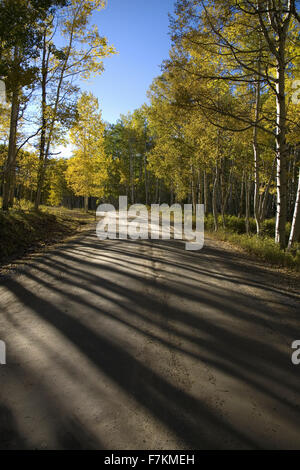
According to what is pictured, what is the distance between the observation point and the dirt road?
88.7 inches

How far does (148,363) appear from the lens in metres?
3.13

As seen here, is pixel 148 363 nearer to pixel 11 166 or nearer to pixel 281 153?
pixel 281 153

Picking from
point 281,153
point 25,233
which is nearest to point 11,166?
point 25,233

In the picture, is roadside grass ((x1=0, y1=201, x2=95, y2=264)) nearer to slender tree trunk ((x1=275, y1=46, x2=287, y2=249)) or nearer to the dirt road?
the dirt road

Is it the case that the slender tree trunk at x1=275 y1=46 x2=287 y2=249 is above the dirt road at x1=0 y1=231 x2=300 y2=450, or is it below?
above

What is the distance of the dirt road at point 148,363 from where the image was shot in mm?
2252

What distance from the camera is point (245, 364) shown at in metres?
3.16

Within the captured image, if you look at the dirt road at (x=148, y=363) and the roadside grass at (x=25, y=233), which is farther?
the roadside grass at (x=25, y=233)

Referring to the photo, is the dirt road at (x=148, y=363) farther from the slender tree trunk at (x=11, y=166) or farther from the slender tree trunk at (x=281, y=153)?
the slender tree trunk at (x=11, y=166)

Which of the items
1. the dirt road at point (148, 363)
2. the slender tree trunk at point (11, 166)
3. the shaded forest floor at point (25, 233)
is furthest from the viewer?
the slender tree trunk at point (11, 166)

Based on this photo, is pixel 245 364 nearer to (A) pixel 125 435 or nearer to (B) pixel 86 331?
(A) pixel 125 435

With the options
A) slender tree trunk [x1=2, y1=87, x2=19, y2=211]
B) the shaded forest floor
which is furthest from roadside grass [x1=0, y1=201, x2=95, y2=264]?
slender tree trunk [x1=2, y1=87, x2=19, y2=211]

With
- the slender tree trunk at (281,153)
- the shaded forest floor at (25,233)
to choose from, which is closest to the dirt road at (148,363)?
the shaded forest floor at (25,233)
